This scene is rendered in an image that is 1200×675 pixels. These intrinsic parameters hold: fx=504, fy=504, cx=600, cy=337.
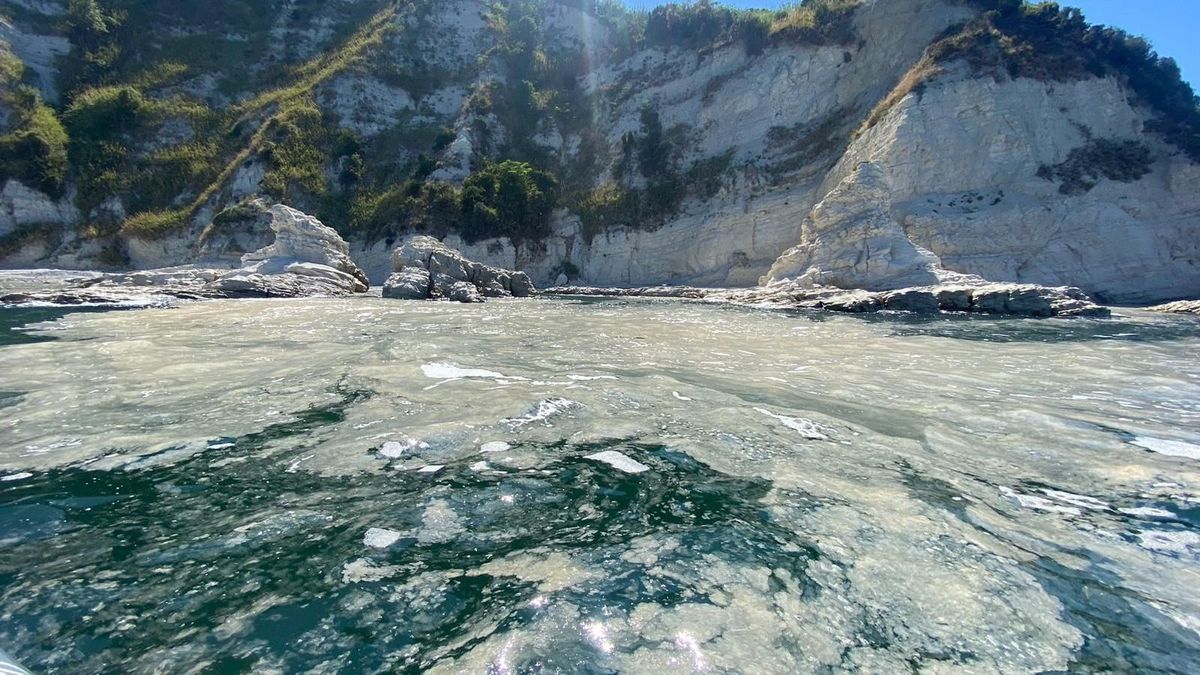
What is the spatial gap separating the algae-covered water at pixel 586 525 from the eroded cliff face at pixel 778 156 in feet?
69.0

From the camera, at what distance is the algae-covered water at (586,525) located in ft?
6.10

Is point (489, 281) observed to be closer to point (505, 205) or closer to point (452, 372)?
point (505, 205)

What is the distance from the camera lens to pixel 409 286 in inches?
872

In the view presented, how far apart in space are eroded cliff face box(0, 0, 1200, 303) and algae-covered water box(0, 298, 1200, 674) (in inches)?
828

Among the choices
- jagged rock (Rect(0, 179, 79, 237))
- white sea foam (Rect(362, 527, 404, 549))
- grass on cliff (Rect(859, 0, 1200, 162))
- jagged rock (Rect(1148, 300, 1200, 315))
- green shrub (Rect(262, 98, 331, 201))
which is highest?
grass on cliff (Rect(859, 0, 1200, 162))

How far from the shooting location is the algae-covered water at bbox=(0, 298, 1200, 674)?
1860 mm

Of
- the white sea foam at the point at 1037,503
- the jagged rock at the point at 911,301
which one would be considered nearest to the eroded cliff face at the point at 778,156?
the jagged rock at the point at 911,301

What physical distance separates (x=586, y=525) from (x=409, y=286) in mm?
21392

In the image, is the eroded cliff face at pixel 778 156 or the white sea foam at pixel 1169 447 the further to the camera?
the eroded cliff face at pixel 778 156

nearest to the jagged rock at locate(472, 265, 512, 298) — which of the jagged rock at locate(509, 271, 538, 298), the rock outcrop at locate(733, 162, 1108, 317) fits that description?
the jagged rock at locate(509, 271, 538, 298)

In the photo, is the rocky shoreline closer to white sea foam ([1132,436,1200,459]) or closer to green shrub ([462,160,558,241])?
green shrub ([462,160,558,241])

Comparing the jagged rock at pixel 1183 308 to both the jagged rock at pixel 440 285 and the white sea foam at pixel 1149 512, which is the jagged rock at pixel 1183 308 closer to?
the white sea foam at pixel 1149 512

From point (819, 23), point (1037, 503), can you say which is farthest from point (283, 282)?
point (819, 23)

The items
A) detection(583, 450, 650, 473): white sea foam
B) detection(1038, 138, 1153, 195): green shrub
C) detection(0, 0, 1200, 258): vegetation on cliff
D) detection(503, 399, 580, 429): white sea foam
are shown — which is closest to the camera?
detection(583, 450, 650, 473): white sea foam
